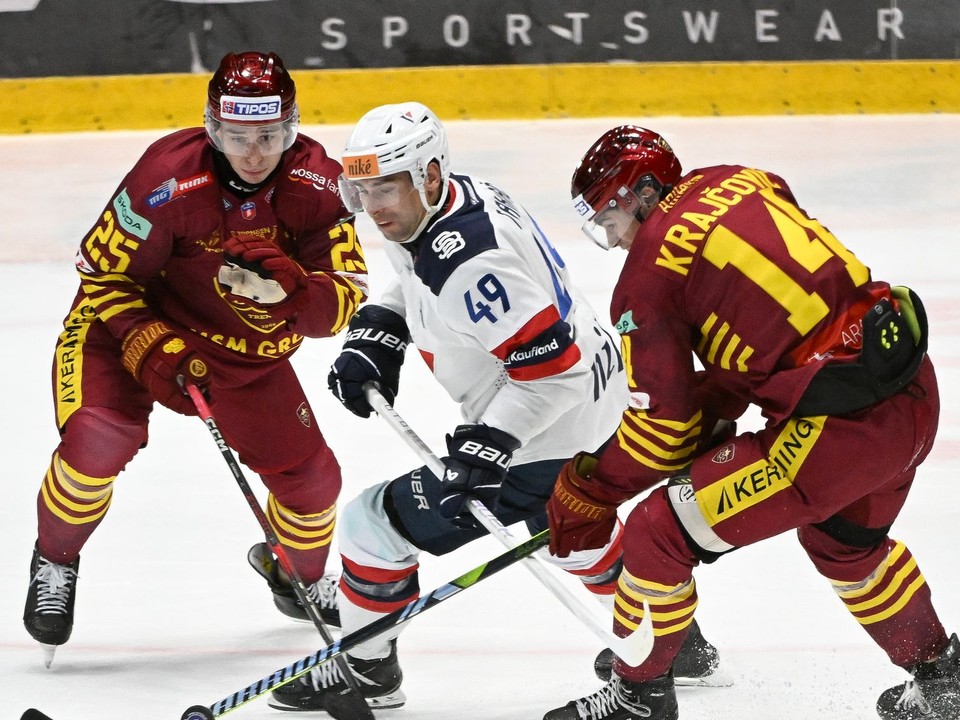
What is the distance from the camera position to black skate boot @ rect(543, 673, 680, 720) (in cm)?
269

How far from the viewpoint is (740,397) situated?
107 inches

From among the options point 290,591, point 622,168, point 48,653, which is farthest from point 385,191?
point 48,653

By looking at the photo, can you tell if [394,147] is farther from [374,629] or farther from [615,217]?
[374,629]

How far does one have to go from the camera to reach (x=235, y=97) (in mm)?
3164

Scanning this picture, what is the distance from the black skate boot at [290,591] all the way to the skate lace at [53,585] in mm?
476

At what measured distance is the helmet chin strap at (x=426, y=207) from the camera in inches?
106

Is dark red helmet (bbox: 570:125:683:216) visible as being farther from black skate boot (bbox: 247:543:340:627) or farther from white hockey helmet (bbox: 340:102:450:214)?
black skate boot (bbox: 247:543:340:627)

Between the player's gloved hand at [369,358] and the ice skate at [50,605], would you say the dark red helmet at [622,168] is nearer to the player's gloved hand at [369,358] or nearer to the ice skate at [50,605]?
the player's gloved hand at [369,358]

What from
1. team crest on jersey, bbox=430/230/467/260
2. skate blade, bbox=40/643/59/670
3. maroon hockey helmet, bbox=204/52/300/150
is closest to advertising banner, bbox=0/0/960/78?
maroon hockey helmet, bbox=204/52/300/150

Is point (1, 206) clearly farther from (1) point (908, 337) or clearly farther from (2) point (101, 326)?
(1) point (908, 337)

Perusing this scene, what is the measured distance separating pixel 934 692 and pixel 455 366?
112 cm

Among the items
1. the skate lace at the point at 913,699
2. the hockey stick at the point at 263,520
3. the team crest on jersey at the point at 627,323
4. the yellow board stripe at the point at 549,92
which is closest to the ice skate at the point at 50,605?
the hockey stick at the point at 263,520

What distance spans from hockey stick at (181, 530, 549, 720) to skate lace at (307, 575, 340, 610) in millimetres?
734

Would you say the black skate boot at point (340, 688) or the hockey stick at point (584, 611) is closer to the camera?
the hockey stick at point (584, 611)
